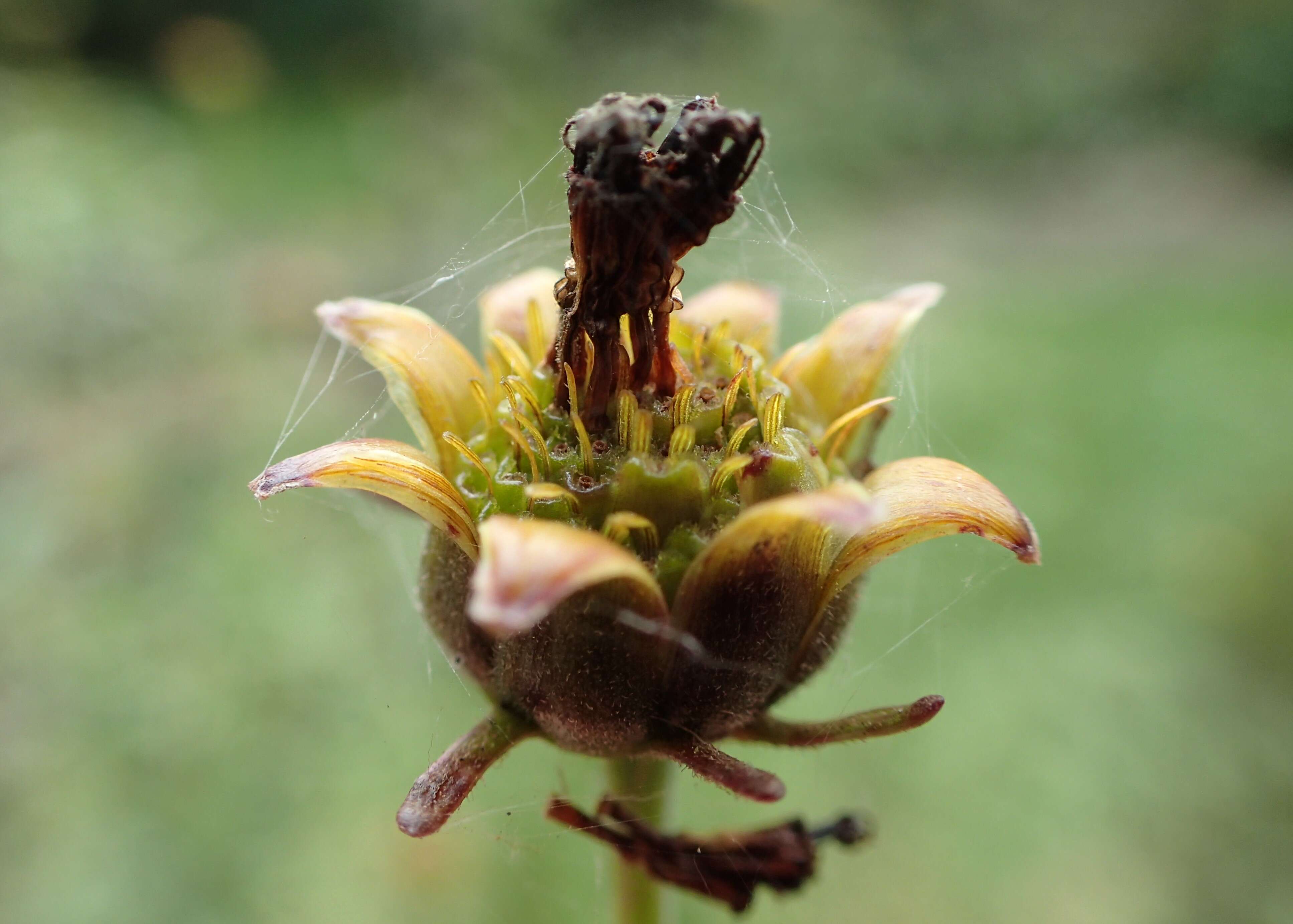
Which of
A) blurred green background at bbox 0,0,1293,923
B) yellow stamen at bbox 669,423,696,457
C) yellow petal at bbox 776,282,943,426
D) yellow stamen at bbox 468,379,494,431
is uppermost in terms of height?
yellow stamen at bbox 468,379,494,431

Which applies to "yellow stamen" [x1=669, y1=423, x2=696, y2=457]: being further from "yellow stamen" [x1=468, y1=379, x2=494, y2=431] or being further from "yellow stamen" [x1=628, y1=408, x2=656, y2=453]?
"yellow stamen" [x1=468, y1=379, x2=494, y2=431]

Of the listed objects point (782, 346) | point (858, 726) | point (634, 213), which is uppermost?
point (634, 213)

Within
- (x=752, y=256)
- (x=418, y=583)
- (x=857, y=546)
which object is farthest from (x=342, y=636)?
(x=857, y=546)

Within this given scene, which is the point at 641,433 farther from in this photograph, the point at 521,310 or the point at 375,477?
the point at 521,310

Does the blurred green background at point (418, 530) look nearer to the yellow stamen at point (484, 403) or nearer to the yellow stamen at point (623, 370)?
the yellow stamen at point (484, 403)

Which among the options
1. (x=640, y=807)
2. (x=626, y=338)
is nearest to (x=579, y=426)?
(x=626, y=338)

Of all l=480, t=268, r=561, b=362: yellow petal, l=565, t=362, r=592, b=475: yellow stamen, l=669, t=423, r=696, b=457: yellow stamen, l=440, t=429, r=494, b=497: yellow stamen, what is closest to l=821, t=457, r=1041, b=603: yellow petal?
l=669, t=423, r=696, b=457: yellow stamen
